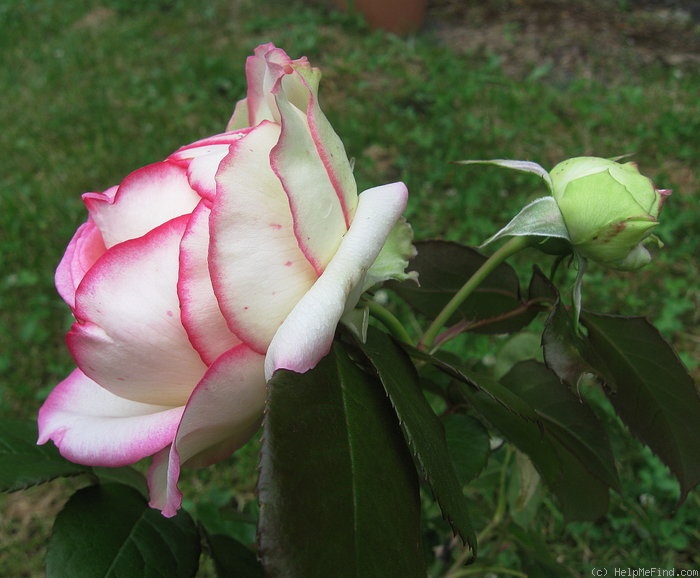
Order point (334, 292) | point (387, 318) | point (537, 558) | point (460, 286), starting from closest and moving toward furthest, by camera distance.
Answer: point (334, 292)
point (387, 318)
point (460, 286)
point (537, 558)

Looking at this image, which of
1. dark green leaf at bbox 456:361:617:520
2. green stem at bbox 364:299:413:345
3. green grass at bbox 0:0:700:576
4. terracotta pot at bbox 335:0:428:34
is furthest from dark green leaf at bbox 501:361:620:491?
terracotta pot at bbox 335:0:428:34

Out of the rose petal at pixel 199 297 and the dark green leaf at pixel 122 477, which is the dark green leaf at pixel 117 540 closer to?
the dark green leaf at pixel 122 477

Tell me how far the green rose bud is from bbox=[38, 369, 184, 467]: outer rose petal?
0.22 m

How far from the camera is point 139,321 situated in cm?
31

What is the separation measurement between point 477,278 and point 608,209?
0.09m

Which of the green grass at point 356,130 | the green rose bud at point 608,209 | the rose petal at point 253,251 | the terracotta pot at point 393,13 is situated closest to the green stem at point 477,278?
the green rose bud at point 608,209

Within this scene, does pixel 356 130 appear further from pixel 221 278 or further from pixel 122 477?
pixel 221 278

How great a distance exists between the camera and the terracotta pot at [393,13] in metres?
3.00

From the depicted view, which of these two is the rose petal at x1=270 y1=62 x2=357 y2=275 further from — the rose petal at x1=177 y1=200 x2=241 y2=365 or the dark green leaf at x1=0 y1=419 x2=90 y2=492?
the dark green leaf at x1=0 y1=419 x2=90 y2=492

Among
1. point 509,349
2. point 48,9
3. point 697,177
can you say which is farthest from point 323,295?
point 48,9

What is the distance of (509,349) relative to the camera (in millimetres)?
660

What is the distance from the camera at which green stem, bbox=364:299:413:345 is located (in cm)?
36

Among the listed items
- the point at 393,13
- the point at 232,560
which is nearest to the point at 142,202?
the point at 232,560

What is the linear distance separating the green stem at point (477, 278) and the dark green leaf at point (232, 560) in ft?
0.59
